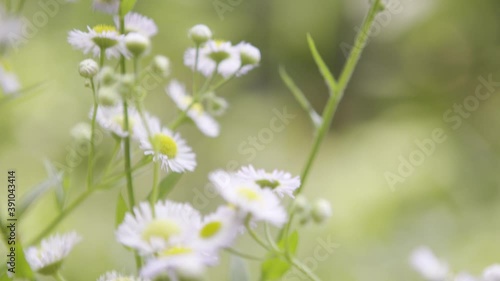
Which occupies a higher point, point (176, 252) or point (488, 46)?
point (176, 252)

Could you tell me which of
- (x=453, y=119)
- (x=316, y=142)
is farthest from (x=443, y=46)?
(x=316, y=142)

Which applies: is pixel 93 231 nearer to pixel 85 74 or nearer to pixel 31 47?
pixel 31 47

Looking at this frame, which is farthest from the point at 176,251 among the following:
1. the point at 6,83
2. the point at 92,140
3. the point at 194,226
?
the point at 6,83

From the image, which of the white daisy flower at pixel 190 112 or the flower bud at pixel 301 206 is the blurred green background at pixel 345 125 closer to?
the white daisy flower at pixel 190 112

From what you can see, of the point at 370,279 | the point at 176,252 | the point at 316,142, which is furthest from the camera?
the point at 370,279

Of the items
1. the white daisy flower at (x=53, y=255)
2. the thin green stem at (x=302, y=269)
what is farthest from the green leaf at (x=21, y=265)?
the thin green stem at (x=302, y=269)

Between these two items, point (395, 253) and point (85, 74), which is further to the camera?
point (395, 253)
